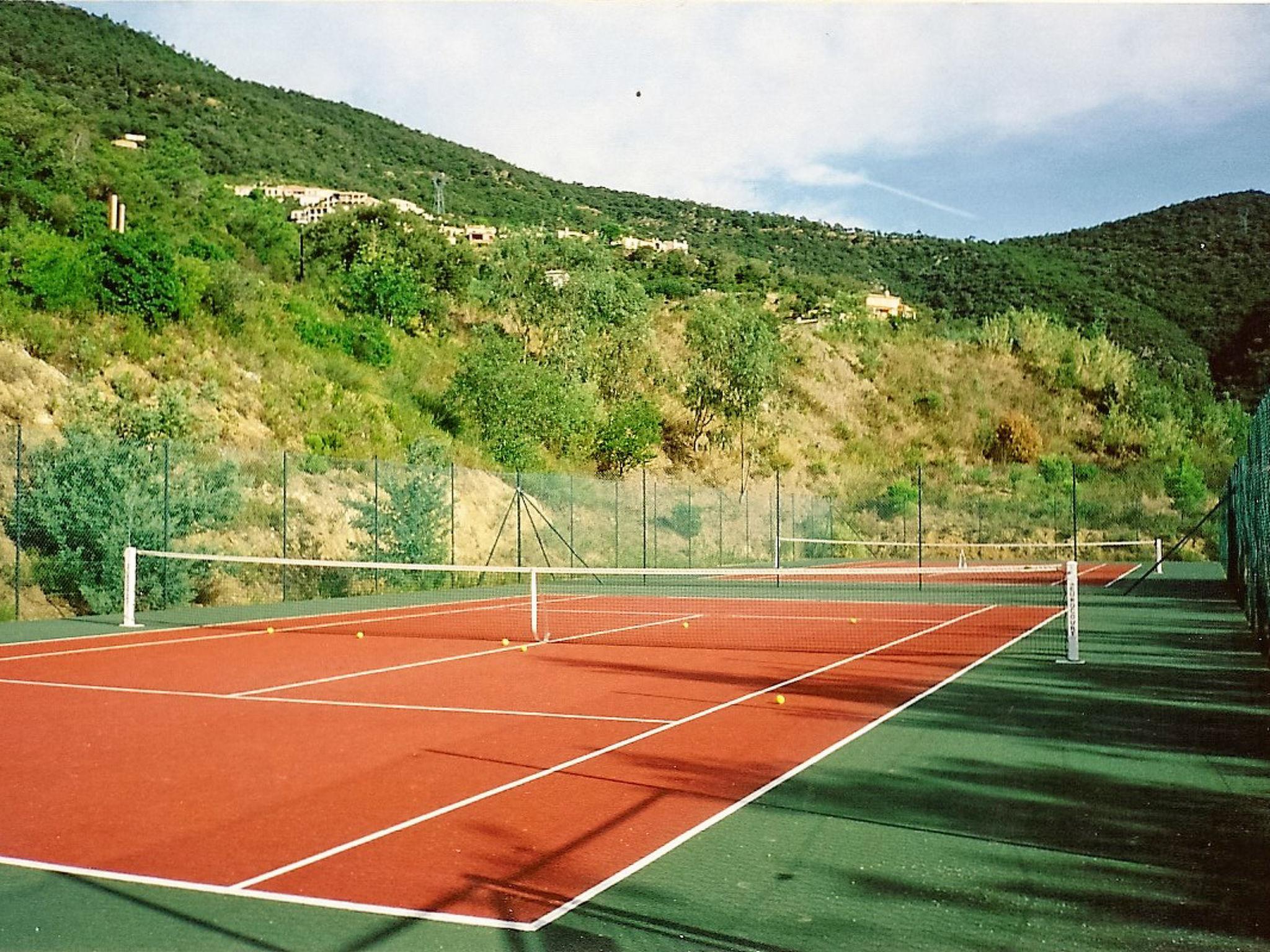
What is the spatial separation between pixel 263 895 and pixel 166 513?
15.0 meters

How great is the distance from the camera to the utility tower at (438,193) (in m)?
71.8

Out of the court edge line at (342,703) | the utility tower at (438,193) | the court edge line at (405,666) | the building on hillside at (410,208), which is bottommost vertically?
the court edge line at (405,666)

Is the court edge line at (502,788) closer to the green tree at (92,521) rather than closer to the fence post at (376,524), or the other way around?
the green tree at (92,521)

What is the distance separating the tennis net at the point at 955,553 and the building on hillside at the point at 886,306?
34583 millimetres

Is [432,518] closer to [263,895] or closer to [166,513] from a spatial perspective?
[166,513]

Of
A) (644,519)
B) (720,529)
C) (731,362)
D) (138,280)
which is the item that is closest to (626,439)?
(720,529)

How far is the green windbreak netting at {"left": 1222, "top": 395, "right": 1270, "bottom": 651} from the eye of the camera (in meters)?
11.5

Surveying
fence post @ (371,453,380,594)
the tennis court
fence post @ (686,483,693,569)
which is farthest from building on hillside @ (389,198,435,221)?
the tennis court

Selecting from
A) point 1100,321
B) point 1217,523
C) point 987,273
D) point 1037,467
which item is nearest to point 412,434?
point 1217,523

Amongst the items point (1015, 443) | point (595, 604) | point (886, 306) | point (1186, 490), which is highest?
point (886, 306)

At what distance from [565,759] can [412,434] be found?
2839 cm

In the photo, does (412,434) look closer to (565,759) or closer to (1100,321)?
(565,759)

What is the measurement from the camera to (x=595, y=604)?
21625mm

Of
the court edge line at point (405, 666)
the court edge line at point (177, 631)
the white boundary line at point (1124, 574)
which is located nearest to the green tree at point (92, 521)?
the court edge line at point (177, 631)
